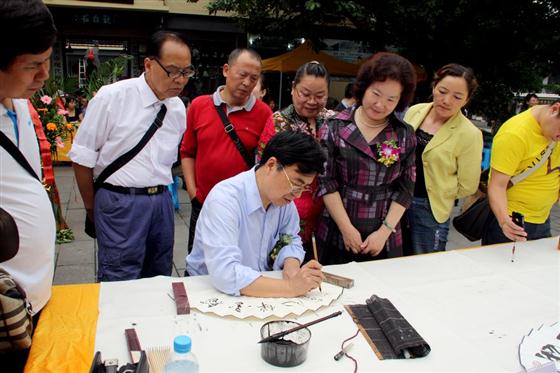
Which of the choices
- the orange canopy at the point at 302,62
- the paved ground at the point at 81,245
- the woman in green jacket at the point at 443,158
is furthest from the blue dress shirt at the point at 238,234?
the orange canopy at the point at 302,62

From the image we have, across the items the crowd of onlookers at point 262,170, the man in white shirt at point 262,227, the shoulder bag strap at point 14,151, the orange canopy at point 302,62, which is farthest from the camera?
the orange canopy at point 302,62

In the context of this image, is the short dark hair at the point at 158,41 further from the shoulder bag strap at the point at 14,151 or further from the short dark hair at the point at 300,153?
the shoulder bag strap at the point at 14,151

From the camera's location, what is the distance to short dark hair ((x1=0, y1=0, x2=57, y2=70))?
110cm

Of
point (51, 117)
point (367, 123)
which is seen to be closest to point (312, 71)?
point (367, 123)

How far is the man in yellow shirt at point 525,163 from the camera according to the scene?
2.17m

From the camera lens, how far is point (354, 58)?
444 inches

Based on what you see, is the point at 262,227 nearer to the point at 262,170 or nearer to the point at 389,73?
the point at 262,170

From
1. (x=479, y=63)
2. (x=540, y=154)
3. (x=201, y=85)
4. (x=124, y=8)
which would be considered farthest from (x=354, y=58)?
(x=540, y=154)

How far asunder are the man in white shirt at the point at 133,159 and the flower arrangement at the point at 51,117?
2133mm

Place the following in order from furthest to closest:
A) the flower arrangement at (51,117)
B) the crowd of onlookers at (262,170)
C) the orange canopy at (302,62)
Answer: the orange canopy at (302,62)
the flower arrangement at (51,117)
the crowd of onlookers at (262,170)

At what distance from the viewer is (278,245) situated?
6.02ft

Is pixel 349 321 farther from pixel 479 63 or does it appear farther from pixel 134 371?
pixel 479 63

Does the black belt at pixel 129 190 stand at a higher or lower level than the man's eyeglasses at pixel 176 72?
lower

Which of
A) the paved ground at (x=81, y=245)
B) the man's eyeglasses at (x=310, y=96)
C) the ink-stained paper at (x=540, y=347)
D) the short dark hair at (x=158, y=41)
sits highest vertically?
the short dark hair at (x=158, y=41)
